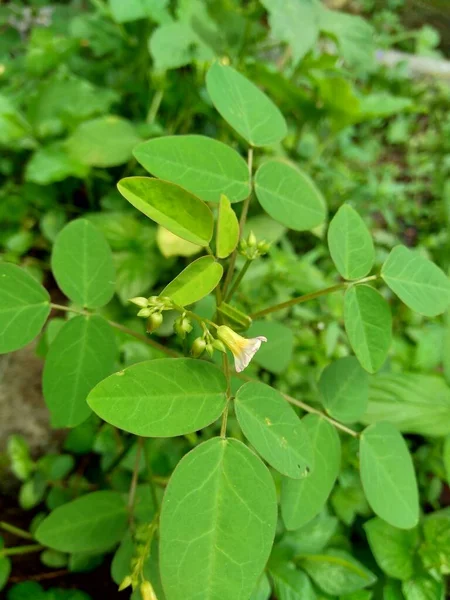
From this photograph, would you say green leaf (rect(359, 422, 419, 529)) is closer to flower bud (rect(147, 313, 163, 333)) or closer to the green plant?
the green plant

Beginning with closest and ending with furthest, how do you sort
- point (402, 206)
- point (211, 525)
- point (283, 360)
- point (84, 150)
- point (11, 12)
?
point (211, 525), point (283, 360), point (84, 150), point (11, 12), point (402, 206)

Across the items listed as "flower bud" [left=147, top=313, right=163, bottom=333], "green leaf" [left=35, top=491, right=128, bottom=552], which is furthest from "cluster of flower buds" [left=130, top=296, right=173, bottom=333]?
"green leaf" [left=35, top=491, right=128, bottom=552]

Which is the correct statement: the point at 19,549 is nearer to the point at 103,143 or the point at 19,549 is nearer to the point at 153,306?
the point at 153,306

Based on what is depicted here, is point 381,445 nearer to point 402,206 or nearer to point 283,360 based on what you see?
point 283,360

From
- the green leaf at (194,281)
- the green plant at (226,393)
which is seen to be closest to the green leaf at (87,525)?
the green plant at (226,393)

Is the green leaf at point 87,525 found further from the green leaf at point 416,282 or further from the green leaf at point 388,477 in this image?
the green leaf at point 416,282

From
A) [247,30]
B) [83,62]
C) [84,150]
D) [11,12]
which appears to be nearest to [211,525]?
[84,150]
